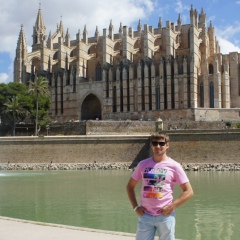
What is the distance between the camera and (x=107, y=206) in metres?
14.8

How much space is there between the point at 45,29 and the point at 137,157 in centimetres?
4281

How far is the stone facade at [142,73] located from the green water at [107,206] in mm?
24311

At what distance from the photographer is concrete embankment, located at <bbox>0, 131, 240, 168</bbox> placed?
32.4 metres

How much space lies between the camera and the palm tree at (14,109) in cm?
4305

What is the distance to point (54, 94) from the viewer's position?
5644cm

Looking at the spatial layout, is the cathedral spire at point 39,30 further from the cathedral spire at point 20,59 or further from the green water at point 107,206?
the green water at point 107,206

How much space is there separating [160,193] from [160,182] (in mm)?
130

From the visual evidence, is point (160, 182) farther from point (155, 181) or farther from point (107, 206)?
point (107, 206)

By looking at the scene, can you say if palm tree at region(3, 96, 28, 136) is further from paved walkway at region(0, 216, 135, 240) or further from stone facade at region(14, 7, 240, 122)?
paved walkway at region(0, 216, 135, 240)

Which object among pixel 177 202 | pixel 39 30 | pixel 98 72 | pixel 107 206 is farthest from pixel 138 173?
pixel 39 30

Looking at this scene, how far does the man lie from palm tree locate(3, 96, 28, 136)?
131 feet

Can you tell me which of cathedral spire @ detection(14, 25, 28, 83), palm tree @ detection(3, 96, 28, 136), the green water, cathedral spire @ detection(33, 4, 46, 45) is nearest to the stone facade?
cathedral spire @ detection(14, 25, 28, 83)

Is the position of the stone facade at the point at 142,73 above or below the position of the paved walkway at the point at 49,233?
above

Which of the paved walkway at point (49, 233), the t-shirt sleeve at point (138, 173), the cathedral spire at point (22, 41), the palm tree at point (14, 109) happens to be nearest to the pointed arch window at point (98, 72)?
the cathedral spire at point (22, 41)
